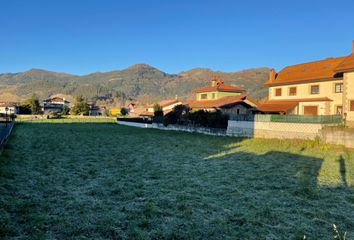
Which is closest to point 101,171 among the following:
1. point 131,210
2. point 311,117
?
point 131,210

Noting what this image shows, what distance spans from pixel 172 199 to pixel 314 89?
93.9 ft

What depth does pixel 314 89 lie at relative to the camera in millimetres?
29812

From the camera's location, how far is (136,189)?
7.73m

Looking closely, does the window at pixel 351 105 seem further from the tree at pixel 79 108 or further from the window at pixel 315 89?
the tree at pixel 79 108

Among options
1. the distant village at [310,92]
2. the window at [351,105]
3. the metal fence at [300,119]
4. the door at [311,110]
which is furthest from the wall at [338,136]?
the door at [311,110]

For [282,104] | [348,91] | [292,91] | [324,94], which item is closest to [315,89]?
[324,94]

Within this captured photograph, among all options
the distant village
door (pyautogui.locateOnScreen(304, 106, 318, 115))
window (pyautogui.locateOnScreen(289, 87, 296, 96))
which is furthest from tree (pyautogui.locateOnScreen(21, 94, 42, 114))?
door (pyautogui.locateOnScreen(304, 106, 318, 115))

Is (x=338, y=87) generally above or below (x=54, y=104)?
below

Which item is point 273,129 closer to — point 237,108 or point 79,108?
point 237,108

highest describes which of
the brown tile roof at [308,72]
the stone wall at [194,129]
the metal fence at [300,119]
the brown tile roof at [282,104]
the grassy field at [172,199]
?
the brown tile roof at [308,72]

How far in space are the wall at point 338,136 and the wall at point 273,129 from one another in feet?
3.88

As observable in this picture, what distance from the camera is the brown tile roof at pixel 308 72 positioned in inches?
1147

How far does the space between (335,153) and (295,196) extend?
422 inches

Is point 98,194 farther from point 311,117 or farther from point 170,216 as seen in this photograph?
point 311,117
